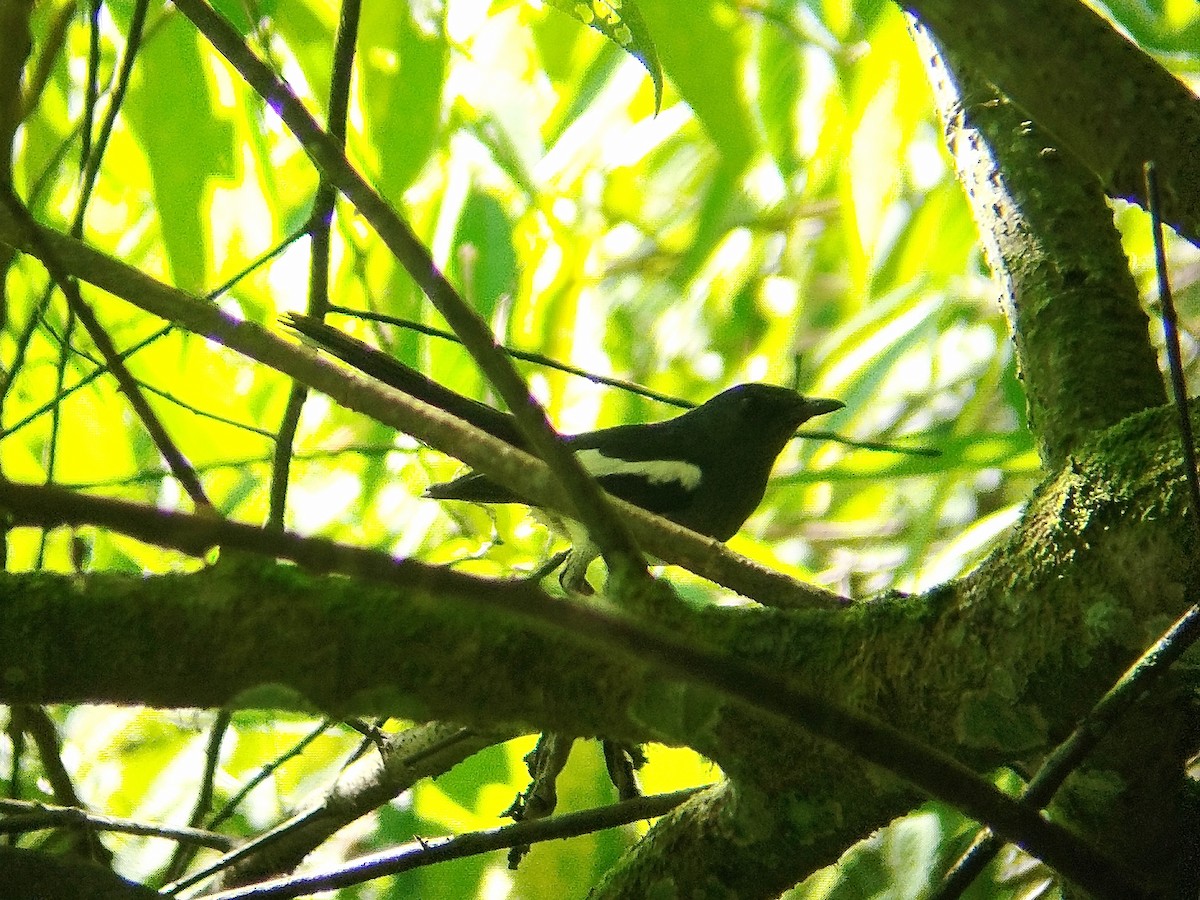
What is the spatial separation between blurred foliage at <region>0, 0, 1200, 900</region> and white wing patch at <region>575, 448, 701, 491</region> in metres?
0.29

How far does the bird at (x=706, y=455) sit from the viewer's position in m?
Result: 3.85

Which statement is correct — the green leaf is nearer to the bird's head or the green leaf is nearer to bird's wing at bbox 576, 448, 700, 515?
bird's wing at bbox 576, 448, 700, 515

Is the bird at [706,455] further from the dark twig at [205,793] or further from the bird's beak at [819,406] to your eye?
the dark twig at [205,793]

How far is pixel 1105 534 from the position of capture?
131 cm

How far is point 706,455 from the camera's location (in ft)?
12.9

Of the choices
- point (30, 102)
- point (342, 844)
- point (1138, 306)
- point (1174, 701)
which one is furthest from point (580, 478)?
point (342, 844)

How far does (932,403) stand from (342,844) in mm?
3466

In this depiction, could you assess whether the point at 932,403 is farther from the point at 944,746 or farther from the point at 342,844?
the point at 944,746

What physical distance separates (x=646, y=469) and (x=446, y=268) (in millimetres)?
1330

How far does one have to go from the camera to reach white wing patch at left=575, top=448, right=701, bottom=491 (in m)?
3.86

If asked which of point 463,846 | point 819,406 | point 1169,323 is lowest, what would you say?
point 1169,323

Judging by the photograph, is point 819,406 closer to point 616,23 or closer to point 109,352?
point 616,23

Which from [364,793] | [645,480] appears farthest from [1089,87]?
[645,480]

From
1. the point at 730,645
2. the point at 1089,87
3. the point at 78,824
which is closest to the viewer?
the point at 1089,87
